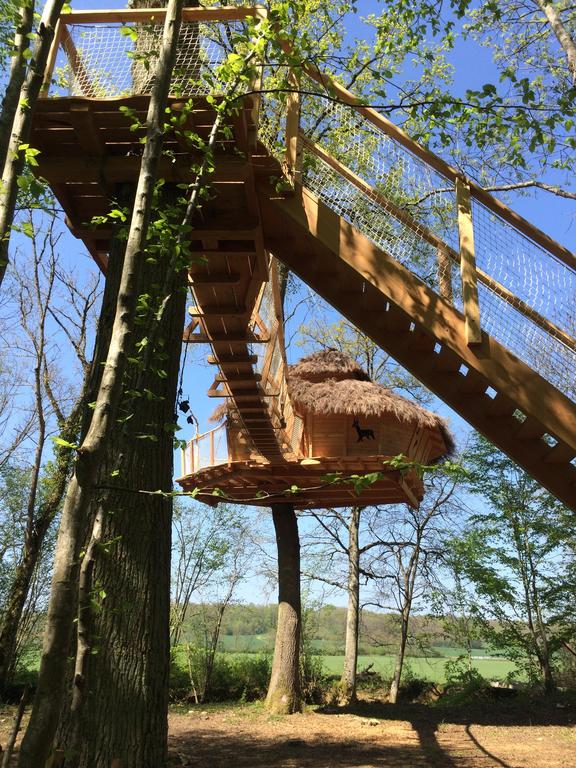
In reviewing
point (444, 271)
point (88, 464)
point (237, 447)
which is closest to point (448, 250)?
point (444, 271)

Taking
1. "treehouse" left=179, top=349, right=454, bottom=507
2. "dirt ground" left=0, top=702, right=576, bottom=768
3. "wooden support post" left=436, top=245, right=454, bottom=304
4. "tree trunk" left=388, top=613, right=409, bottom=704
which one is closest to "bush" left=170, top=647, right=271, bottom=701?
"dirt ground" left=0, top=702, right=576, bottom=768


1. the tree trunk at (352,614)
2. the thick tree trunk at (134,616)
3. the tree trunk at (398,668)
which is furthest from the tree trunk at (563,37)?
the tree trunk at (398,668)

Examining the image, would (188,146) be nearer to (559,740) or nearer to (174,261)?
(174,261)

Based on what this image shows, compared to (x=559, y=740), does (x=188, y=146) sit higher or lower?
higher

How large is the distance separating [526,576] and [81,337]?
33.5 feet

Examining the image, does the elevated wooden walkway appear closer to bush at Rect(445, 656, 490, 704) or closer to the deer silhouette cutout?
the deer silhouette cutout

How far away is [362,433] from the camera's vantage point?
9805 millimetres

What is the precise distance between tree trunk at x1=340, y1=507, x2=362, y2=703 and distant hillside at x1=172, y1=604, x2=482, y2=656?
1.39m

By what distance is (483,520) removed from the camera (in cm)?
1419

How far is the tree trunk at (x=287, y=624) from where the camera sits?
11211 mm

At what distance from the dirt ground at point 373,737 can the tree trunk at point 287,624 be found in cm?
34

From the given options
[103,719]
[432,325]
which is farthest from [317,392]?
[103,719]

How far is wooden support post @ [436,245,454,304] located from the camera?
4742 millimetres

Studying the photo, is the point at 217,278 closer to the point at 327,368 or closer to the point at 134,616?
the point at 134,616
